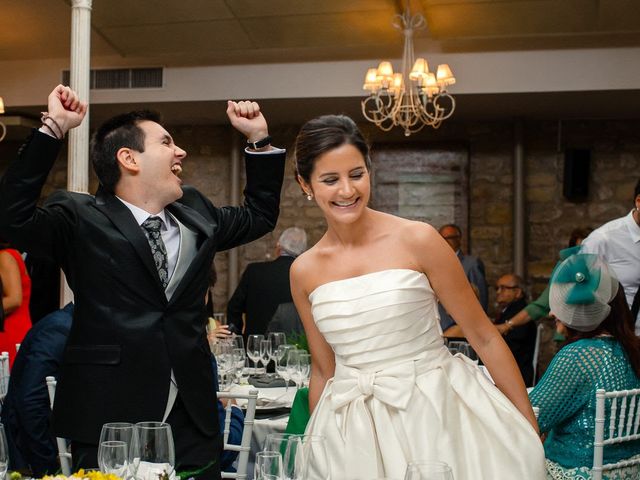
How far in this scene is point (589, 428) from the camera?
2975 millimetres

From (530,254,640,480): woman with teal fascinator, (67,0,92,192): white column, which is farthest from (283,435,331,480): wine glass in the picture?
(67,0,92,192): white column

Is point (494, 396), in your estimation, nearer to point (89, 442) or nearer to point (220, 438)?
point (220, 438)

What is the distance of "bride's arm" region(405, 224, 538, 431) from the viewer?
197cm

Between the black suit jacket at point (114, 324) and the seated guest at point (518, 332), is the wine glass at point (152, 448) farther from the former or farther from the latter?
the seated guest at point (518, 332)

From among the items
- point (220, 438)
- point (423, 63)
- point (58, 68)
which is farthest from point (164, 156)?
point (58, 68)

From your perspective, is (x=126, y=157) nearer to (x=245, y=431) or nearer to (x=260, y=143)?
(x=260, y=143)

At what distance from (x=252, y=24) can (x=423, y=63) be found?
1532 mm

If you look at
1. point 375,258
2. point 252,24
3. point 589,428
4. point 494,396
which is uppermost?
point 252,24

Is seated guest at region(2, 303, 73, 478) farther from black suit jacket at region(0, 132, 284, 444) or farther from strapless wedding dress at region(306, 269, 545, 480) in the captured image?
strapless wedding dress at region(306, 269, 545, 480)

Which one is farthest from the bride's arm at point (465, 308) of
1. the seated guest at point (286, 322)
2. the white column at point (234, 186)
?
the white column at point (234, 186)

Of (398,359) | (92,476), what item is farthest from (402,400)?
(92,476)

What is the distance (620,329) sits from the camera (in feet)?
9.80

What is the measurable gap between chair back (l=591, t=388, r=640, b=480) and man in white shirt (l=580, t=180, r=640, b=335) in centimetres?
145

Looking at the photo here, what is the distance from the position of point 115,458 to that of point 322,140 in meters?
0.89
